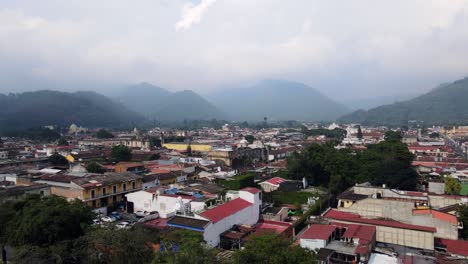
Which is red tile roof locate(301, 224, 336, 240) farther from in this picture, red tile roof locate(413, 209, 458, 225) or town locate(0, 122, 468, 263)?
red tile roof locate(413, 209, 458, 225)

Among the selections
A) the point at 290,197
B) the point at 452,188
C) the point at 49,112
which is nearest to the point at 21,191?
the point at 290,197

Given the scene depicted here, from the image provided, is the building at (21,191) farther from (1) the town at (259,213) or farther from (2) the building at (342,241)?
(2) the building at (342,241)

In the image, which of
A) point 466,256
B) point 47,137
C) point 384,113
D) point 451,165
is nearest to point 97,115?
point 47,137

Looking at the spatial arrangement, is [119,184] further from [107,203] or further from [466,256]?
[466,256]

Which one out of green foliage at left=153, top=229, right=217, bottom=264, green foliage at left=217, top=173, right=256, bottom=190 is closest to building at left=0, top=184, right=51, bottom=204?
green foliage at left=217, top=173, right=256, bottom=190

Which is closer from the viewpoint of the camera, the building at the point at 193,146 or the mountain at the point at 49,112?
the building at the point at 193,146

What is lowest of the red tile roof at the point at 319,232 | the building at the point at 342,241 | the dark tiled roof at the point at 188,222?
the building at the point at 342,241

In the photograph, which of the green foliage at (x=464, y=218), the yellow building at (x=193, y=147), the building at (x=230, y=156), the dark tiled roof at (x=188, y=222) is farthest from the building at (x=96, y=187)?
the yellow building at (x=193, y=147)
